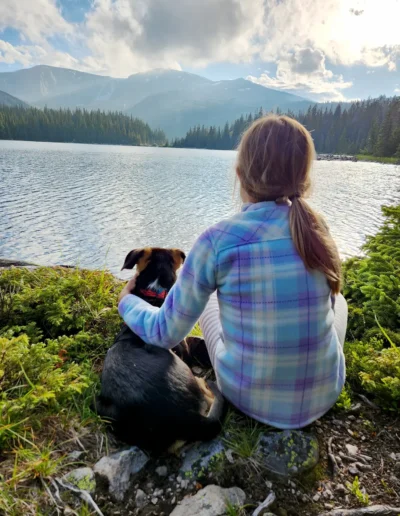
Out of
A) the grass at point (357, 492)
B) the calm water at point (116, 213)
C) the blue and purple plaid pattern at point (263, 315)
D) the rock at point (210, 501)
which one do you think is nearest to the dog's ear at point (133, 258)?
the blue and purple plaid pattern at point (263, 315)

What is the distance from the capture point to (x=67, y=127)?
12888 centimetres

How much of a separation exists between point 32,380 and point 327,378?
227cm

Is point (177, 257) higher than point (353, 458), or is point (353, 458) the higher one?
point (177, 257)

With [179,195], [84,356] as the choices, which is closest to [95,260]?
[84,356]

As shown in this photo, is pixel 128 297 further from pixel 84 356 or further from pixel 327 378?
pixel 327 378

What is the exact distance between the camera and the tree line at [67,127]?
385 feet

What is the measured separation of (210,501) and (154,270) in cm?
202

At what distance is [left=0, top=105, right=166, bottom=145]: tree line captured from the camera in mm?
117250

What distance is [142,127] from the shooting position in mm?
153125

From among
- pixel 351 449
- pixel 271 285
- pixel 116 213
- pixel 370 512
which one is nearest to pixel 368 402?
pixel 351 449

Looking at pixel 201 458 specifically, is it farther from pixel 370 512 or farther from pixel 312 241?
pixel 312 241

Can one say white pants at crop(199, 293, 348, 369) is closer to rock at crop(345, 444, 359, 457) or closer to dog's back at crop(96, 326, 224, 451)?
dog's back at crop(96, 326, 224, 451)

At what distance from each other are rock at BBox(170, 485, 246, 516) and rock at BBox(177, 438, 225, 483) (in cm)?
15

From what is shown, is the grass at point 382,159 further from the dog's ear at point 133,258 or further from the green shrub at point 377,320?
the dog's ear at point 133,258
